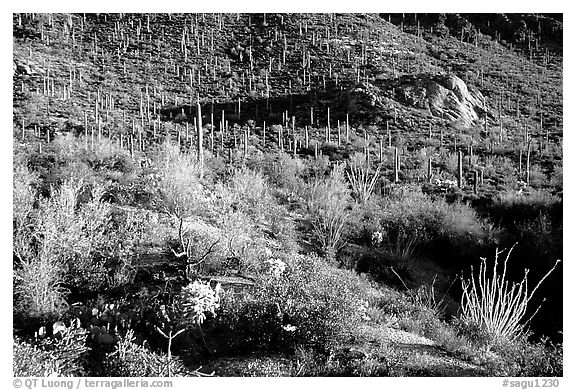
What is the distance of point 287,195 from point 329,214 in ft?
13.5

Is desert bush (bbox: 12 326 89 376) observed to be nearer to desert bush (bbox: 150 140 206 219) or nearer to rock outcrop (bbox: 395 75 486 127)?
desert bush (bbox: 150 140 206 219)

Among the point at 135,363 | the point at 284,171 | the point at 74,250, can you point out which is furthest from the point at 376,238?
the point at 135,363

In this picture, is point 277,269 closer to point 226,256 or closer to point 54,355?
point 226,256

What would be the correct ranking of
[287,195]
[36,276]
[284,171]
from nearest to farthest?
1. [36,276]
2. [287,195]
3. [284,171]

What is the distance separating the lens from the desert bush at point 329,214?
12875mm

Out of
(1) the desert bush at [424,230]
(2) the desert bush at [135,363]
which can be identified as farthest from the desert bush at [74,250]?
(1) the desert bush at [424,230]

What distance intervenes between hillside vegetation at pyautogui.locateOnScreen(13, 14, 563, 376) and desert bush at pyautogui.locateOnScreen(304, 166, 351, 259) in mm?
116

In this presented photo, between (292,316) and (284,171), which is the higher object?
(292,316)

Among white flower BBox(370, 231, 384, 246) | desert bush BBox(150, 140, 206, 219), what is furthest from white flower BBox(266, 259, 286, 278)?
white flower BBox(370, 231, 384, 246)

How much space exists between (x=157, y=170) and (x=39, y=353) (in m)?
8.21

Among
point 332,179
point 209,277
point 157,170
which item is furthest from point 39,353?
point 332,179

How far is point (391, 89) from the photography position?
28.2m

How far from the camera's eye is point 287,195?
56.2 feet

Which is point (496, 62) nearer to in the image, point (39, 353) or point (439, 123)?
point (439, 123)
